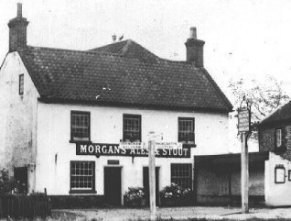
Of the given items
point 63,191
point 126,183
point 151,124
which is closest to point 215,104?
point 151,124

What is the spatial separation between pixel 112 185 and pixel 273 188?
8410 millimetres

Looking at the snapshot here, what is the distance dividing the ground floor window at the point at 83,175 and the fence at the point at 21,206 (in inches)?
374

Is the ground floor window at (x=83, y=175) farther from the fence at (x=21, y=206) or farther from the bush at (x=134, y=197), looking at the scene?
the fence at (x=21, y=206)

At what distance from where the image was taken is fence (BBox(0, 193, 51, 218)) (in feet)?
82.5

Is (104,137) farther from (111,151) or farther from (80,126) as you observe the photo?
(80,126)

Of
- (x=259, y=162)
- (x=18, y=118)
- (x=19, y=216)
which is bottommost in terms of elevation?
(x=19, y=216)

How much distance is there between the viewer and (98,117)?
36406 mm

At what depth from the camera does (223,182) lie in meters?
38.3

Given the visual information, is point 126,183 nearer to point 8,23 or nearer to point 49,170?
point 49,170

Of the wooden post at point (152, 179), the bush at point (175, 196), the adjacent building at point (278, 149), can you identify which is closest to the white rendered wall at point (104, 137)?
the bush at point (175, 196)

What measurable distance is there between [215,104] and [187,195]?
5532mm

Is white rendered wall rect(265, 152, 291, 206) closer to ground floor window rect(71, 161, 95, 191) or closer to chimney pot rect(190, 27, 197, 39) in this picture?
ground floor window rect(71, 161, 95, 191)

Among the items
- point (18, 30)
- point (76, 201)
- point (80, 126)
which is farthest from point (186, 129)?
point (18, 30)

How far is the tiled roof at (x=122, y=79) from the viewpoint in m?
35.9
